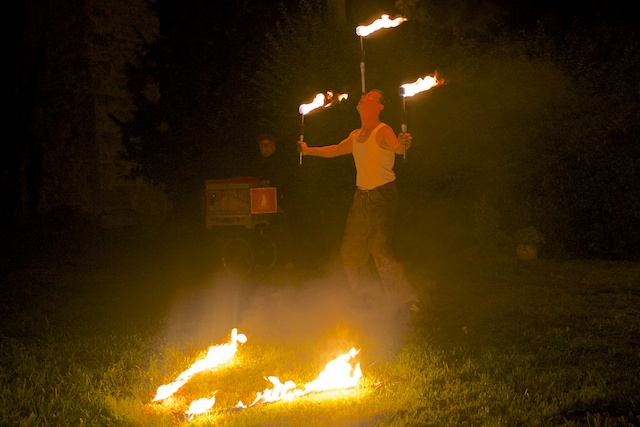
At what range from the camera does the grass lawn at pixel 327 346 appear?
4773 mm

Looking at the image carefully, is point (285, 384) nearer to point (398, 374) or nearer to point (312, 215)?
point (398, 374)

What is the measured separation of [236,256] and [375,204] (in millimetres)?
3843

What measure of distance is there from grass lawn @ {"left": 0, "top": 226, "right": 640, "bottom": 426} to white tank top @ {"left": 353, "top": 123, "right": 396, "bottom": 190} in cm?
140

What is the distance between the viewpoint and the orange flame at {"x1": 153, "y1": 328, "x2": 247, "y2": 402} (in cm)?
497

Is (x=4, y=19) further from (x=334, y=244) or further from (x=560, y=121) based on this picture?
(x=560, y=121)

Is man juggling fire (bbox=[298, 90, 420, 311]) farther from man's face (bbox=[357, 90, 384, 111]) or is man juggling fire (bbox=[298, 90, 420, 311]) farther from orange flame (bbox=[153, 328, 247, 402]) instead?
orange flame (bbox=[153, 328, 247, 402])

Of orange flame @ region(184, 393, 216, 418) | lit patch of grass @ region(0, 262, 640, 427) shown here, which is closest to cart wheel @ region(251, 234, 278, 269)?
lit patch of grass @ region(0, 262, 640, 427)

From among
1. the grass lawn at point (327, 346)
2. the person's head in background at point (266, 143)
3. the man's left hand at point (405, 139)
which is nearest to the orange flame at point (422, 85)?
the man's left hand at point (405, 139)

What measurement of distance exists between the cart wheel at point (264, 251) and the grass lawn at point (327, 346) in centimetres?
27

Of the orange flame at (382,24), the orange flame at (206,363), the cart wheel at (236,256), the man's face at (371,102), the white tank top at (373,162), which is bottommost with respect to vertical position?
the orange flame at (206,363)

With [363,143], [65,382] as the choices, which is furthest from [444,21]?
[65,382]

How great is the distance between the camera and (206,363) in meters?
5.60

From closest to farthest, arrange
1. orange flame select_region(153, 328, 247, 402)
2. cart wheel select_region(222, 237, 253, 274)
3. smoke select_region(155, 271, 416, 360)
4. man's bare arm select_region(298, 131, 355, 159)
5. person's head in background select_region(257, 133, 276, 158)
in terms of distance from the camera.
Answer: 1. orange flame select_region(153, 328, 247, 402)
2. smoke select_region(155, 271, 416, 360)
3. man's bare arm select_region(298, 131, 355, 159)
4. person's head in background select_region(257, 133, 276, 158)
5. cart wheel select_region(222, 237, 253, 274)

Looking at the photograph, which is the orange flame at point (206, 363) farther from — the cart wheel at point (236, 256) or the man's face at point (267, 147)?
the man's face at point (267, 147)
